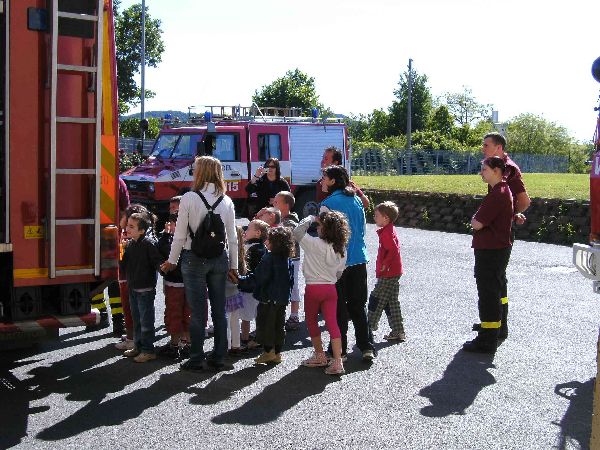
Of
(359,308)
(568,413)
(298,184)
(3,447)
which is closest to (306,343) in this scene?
(359,308)

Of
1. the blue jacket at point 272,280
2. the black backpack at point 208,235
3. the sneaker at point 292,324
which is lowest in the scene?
the sneaker at point 292,324

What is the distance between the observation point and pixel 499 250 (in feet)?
26.8

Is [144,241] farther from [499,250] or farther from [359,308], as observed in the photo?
[499,250]

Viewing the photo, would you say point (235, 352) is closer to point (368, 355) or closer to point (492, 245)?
Answer: point (368, 355)

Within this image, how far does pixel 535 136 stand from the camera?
11081 centimetres

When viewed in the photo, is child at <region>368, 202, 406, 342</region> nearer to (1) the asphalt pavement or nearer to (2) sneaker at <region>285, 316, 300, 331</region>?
(1) the asphalt pavement

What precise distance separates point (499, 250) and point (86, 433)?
13.6ft

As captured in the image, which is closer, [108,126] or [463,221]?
[108,126]

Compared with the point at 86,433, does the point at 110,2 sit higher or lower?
higher

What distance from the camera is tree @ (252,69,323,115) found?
79.1m

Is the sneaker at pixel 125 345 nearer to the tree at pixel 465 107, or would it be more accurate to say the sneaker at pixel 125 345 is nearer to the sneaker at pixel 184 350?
the sneaker at pixel 184 350

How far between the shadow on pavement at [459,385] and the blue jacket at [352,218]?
47.8 inches

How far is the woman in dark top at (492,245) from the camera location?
320 inches

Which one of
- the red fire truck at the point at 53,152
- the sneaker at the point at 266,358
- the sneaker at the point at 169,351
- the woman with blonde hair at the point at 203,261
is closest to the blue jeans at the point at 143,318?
the sneaker at the point at 169,351
